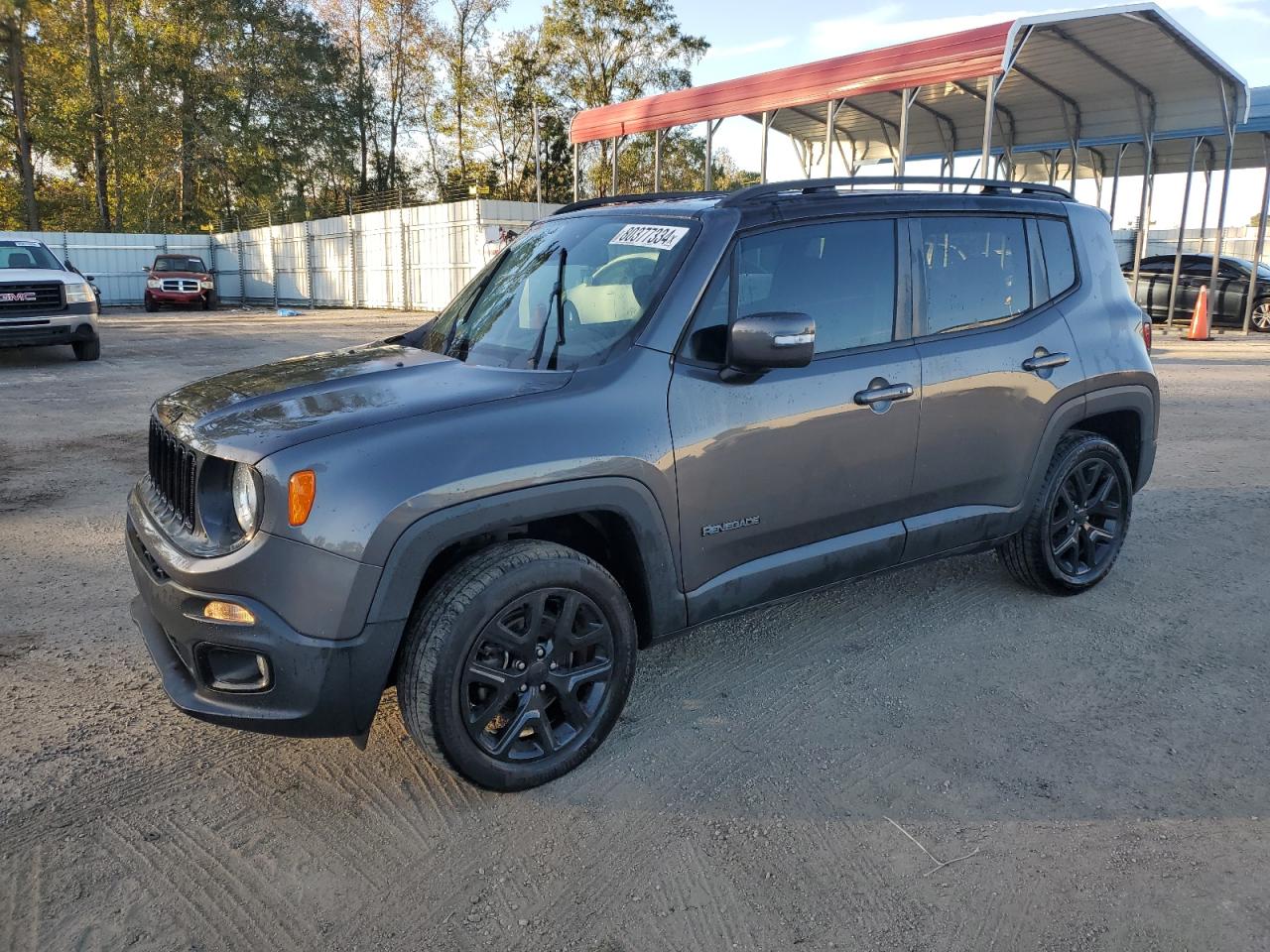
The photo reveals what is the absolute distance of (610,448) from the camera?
285 centimetres

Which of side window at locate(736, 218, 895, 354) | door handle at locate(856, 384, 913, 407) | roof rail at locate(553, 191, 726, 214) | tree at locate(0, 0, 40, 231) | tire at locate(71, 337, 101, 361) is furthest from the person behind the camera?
tree at locate(0, 0, 40, 231)

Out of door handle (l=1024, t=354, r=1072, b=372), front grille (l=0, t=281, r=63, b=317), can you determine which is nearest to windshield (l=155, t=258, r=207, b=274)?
front grille (l=0, t=281, r=63, b=317)

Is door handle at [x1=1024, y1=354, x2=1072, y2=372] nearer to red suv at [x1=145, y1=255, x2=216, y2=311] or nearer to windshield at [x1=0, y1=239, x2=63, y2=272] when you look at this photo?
windshield at [x1=0, y1=239, x2=63, y2=272]

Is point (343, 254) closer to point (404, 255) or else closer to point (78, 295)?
point (404, 255)

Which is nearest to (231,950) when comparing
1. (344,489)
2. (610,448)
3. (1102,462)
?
(344,489)

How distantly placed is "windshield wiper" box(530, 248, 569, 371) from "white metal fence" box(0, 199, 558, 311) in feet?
64.4

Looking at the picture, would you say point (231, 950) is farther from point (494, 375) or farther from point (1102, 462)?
point (1102, 462)

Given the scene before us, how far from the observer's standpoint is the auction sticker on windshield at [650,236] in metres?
3.27

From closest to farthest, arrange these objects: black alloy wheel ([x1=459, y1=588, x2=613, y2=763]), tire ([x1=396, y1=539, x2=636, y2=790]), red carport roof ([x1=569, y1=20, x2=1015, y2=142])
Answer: tire ([x1=396, y1=539, x2=636, y2=790])
black alloy wheel ([x1=459, y1=588, x2=613, y2=763])
red carport roof ([x1=569, y1=20, x2=1015, y2=142])

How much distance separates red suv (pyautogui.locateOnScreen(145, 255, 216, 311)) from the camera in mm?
28625

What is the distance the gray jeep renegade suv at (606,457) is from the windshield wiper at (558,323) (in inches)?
0.5

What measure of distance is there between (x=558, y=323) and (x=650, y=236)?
467 mm

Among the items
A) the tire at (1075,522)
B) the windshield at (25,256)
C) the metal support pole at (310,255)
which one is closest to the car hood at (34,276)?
the windshield at (25,256)

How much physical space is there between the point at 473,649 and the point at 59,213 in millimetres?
51993
